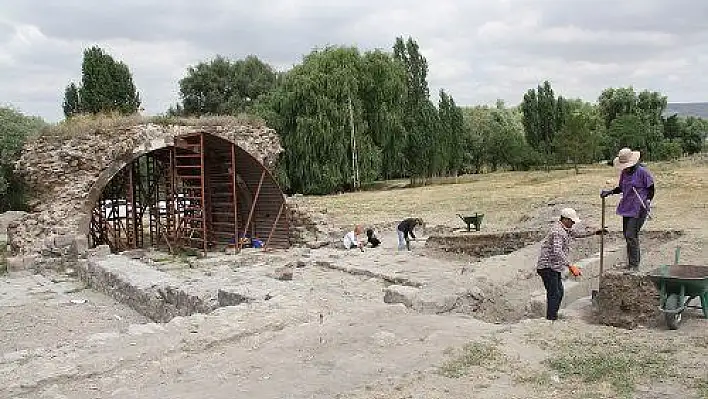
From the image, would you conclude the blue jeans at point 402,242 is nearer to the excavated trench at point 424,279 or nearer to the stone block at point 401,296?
the excavated trench at point 424,279

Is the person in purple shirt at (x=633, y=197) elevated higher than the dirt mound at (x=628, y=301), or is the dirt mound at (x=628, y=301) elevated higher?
the person in purple shirt at (x=633, y=197)

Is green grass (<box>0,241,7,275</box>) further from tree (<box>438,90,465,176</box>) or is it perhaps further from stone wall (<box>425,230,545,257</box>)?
tree (<box>438,90,465,176</box>)

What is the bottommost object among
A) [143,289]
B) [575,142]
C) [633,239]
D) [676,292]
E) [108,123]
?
[143,289]

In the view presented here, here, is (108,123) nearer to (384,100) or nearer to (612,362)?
(612,362)

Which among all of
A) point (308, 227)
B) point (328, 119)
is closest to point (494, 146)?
point (328, 119)

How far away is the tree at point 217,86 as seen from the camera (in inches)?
1996

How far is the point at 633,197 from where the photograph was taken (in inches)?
356

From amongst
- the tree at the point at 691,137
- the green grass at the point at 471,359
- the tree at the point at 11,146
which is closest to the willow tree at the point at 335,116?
the tree at the point at 11,146

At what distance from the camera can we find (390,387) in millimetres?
5547

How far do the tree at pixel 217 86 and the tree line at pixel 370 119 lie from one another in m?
0.08

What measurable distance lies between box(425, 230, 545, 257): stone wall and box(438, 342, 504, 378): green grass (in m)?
9.76

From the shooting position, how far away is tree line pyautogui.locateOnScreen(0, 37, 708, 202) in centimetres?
3666

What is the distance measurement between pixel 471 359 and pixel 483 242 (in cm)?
1055

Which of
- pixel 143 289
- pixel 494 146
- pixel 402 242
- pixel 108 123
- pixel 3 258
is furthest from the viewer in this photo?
pixel 494 146
